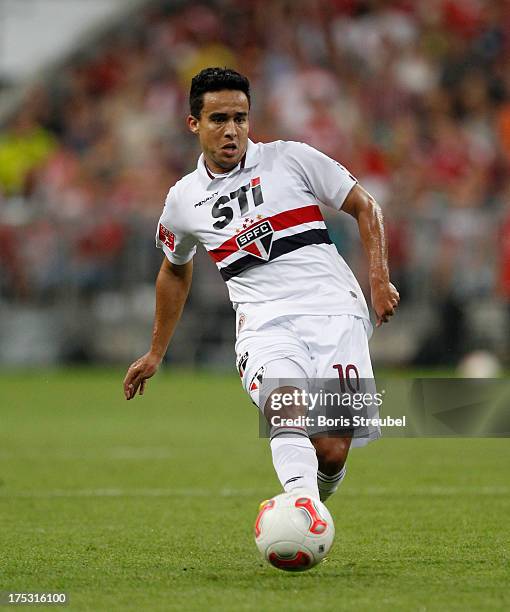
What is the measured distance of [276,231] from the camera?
5.38 m

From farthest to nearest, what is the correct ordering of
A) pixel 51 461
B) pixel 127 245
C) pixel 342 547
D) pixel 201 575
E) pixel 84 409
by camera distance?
1. pixel 127 245
2. pixel 84 409
3. pixel 51 461
4. pixel 342 547
5. pixel 201 575

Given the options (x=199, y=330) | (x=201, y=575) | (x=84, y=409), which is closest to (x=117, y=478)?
(x=201, y=575)

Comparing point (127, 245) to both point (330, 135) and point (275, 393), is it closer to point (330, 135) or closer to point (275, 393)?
point (330, 135)

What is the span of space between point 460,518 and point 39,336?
1287 cm

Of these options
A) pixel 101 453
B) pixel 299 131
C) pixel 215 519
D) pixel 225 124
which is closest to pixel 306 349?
pixel 225 124

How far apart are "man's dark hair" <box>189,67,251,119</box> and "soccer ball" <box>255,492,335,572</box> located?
6.11ft

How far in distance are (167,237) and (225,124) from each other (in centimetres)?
68

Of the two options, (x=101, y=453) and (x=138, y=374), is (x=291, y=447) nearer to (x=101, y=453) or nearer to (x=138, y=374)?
(x=138, y=374)

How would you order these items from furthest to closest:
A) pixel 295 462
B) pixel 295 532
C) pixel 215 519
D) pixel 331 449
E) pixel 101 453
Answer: pixel 101 453 → pixel 215 519 → pixel 331 449 → pixel 295 462 → pixel 295 532

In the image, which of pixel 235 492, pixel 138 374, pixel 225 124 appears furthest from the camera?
pixel 235 492

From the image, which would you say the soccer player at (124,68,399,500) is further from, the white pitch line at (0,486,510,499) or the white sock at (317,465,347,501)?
the white pitch line at (0,486,510,499)

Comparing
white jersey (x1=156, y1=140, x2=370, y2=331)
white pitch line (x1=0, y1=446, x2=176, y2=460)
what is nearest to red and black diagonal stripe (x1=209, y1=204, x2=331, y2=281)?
white jersey (x1=156, y1=140, x2=370, y2=331)

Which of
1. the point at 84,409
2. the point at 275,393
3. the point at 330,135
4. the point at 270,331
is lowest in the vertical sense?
the point at 275,393

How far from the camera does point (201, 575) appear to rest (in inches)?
191
